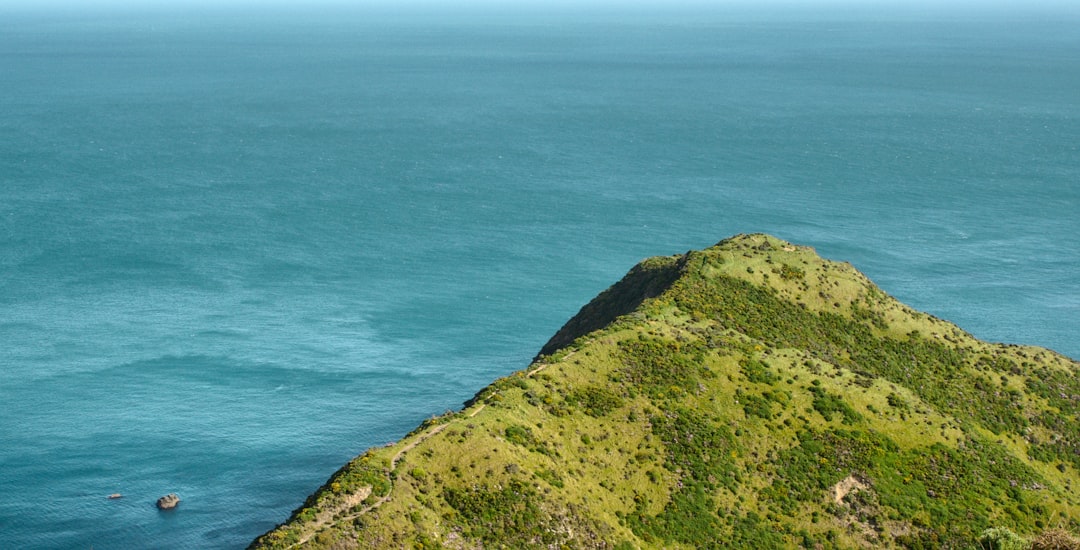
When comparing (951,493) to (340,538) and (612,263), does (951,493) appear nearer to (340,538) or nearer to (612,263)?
(340,538)

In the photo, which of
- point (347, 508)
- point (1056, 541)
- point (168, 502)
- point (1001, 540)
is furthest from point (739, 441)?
point (168, 502)

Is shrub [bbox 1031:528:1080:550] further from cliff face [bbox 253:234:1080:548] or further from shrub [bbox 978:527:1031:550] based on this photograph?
cliff face [bbox 253:234:1080:548]

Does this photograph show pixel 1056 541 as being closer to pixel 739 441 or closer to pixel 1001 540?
pixel 1001 540

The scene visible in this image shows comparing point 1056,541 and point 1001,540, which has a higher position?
point 1056,541

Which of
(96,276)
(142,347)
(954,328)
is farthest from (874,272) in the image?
(96,276)

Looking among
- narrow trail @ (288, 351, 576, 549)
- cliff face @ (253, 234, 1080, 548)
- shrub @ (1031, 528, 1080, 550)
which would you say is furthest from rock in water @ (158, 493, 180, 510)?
shrub @ (1031, 528, 1080, 550)

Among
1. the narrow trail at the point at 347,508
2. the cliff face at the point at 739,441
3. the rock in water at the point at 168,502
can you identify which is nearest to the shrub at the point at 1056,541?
the cliff face at the point at 739,441

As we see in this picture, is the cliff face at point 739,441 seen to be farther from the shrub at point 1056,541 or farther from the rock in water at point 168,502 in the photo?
the rock in water at point 168,502
